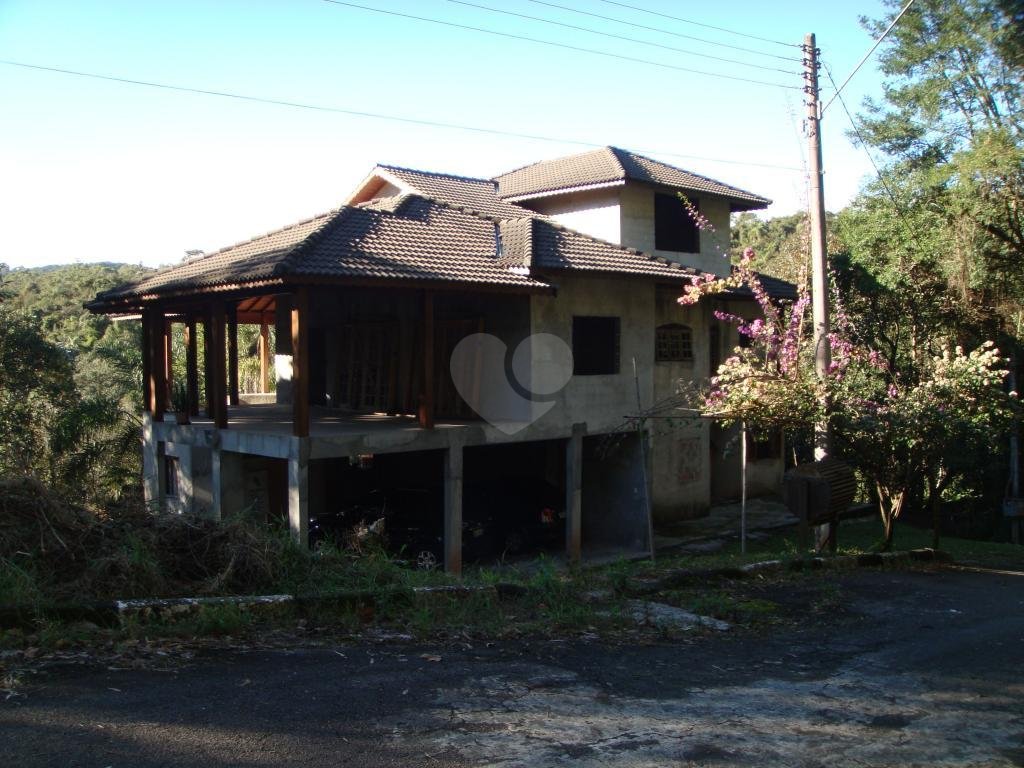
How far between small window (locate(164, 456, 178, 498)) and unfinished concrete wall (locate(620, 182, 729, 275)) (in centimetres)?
1031

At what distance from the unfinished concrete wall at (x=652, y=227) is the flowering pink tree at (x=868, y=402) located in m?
6.09

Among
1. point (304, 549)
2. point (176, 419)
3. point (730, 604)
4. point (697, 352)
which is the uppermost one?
point (697, 352)

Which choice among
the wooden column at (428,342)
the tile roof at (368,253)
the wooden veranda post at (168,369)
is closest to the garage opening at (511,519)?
the wooden column at (428,342)

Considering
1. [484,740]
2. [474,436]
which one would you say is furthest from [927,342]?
[484,740]

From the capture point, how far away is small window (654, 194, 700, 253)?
20.3 meters

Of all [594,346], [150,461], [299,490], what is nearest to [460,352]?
[594,346]

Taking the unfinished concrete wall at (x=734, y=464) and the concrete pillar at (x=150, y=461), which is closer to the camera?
the concrete pillar at (x=150, y=461)

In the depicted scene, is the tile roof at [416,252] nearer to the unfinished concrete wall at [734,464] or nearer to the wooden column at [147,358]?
the wooden column at [147,358]

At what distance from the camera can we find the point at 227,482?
15367 millimetres

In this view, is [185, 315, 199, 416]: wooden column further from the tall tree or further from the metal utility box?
the tall tree

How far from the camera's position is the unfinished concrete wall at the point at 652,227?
1962cm

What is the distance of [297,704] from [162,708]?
0.72 meters

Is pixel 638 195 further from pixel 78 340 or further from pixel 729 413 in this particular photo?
pixel 78 340

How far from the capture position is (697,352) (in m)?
19.0
